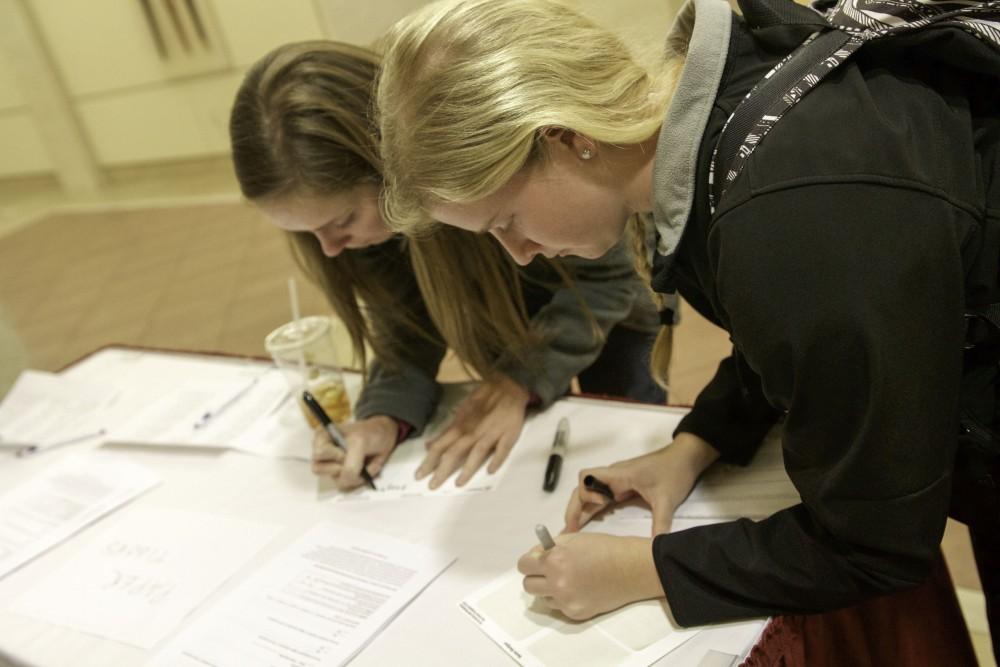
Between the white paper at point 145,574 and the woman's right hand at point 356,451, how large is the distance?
0.36 ft

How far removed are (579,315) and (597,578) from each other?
0.54 metres

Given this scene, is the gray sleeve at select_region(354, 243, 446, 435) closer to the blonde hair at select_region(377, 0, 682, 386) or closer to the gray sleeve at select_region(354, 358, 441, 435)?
the gray sleeve at select_region(354, 358, 441, 435)

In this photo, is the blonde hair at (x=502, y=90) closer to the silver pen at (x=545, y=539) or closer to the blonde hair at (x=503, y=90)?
the blonde hair at (x=503, y=90)

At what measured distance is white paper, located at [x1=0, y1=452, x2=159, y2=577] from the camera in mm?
1176

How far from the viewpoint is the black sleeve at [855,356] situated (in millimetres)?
573

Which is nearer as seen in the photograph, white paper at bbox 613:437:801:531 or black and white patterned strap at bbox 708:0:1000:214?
black and white patterned strap at bbox 708:0:1000:214

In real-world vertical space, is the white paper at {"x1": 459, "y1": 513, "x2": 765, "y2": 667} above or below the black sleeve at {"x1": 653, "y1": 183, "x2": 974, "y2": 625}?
below

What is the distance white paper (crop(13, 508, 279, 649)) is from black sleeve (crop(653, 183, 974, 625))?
0.66 metres

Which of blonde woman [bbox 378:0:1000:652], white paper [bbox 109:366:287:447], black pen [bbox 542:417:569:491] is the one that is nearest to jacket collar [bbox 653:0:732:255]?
blonde woman [bbox 378:0:1000:652]

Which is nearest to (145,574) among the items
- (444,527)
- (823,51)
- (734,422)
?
(444,527)

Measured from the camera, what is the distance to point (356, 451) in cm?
112

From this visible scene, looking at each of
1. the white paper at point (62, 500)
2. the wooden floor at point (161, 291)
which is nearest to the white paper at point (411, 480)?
→ the white paper at point (62, 500)

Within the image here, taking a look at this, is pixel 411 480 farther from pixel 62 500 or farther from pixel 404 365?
pixel 62 500

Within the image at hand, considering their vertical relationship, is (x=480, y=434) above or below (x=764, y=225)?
below
